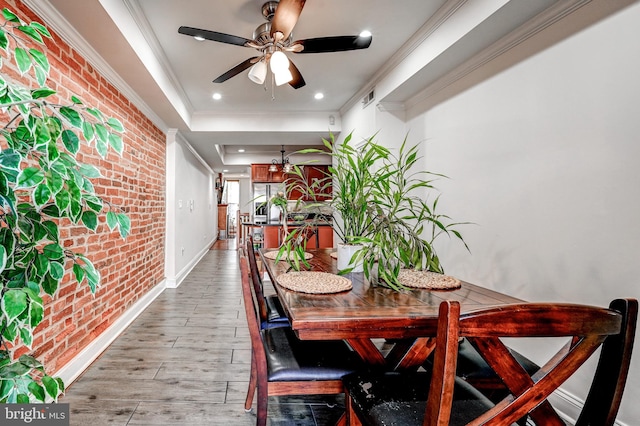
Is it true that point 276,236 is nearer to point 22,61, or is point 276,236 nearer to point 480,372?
point 480,372

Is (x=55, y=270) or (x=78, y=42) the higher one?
(x=78, y=42)

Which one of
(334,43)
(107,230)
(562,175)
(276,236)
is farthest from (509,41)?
(276,236)

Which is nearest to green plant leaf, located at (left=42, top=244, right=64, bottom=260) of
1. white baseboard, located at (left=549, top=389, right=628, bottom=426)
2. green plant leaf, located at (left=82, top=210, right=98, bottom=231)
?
green plant leaf, located at (left=82, top=210, right=98, bottom=231)

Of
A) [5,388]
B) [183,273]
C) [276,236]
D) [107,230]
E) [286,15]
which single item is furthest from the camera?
[276,236]

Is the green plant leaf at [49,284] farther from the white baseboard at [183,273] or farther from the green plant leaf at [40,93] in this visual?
the white baseboard at [183,273]

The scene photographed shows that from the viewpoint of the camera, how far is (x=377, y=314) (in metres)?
1.04

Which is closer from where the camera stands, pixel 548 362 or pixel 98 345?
pixel 548 362

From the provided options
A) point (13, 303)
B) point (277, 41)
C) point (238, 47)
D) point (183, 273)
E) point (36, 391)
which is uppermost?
point (238, 47)

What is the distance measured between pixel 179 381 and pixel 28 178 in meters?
1.68

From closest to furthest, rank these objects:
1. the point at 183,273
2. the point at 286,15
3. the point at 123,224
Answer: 1. the point at 123,224
2. the point at 286,15
3. the point at 183,273

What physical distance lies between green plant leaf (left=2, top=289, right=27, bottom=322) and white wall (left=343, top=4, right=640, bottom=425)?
2.27 metres

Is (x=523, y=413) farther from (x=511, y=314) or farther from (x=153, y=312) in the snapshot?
(x=153, y=312)

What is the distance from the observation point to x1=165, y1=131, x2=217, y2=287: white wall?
4.23 metres

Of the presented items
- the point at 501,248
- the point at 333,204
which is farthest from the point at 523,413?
the point at 501,248
